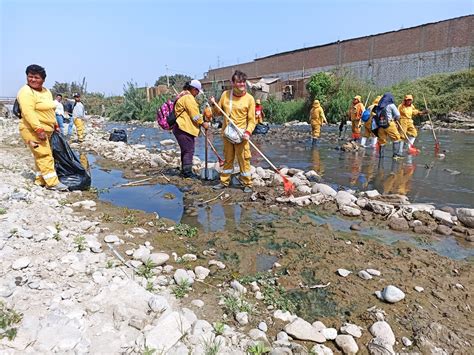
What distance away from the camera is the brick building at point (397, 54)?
90.6ft

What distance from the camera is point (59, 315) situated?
231 centimetres

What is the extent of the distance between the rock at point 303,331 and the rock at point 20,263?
7.12ft

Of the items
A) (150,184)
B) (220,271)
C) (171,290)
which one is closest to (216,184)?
(150,184)

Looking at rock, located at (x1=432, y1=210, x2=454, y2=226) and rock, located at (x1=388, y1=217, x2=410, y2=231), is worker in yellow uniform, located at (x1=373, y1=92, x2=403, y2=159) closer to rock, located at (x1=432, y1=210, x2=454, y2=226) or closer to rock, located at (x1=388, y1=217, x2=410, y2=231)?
rock, located at (x1=432, y1=210, x2=454, y2=226)

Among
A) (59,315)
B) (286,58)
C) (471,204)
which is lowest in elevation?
(471,204)

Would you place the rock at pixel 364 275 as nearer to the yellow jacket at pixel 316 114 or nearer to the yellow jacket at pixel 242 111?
the yellow jacket at pixel 242 111

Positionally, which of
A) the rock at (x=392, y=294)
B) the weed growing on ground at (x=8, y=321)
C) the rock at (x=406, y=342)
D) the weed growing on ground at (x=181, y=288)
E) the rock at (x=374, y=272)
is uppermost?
the weed growing on ground at (x=8, y=321)

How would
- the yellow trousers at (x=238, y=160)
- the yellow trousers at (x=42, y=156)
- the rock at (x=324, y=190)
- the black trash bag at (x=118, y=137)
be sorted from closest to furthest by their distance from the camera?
1. the yellow trousers at (x=42, y=156)
2. the rock at (x=324, y=190)
3. the yellow trousers at (x=238, y=160)
4. the black trash bag at (x=118, y=137)

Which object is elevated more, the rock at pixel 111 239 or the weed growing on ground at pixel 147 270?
the rock at pixel 111 239

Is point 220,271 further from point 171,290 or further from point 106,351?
point 106,351

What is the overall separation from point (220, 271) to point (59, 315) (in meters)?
1.43

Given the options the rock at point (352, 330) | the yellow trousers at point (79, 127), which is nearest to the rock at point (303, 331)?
the rock at point (352, 330)

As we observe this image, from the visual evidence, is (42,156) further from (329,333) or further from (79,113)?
(79,113)

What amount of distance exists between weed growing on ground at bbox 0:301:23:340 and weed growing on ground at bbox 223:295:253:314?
54.8 inches
